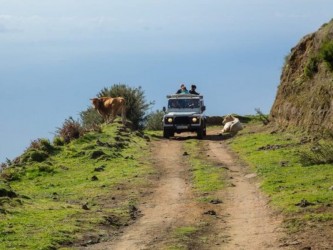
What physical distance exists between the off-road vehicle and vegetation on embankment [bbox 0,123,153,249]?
3.40 m

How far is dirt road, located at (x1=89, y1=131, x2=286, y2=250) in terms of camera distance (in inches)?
489

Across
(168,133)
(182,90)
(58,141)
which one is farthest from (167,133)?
(58,141)

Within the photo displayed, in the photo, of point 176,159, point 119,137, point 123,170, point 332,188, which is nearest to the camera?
point 332,188

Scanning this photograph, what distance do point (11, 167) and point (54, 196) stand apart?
6.45 m

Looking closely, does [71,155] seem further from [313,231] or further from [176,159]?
[313,231]

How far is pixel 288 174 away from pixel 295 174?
25 cm

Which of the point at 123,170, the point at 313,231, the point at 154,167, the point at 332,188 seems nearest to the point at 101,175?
the point at 123,170

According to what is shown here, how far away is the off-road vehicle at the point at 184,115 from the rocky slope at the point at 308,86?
3910mm

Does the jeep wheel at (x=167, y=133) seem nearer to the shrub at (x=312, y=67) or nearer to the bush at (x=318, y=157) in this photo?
the shrub at (x=312, y=67)

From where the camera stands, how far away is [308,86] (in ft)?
110

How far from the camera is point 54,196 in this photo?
1883 centimetres

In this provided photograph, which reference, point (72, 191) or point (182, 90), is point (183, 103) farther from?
point (72, 191)

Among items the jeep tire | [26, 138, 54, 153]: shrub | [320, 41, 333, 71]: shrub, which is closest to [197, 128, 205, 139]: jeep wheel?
the jeep tire

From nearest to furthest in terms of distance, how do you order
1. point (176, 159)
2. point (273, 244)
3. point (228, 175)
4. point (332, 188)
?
point (273, 244)
point (332, 188)
point (228, 175)
point (176, 159)
